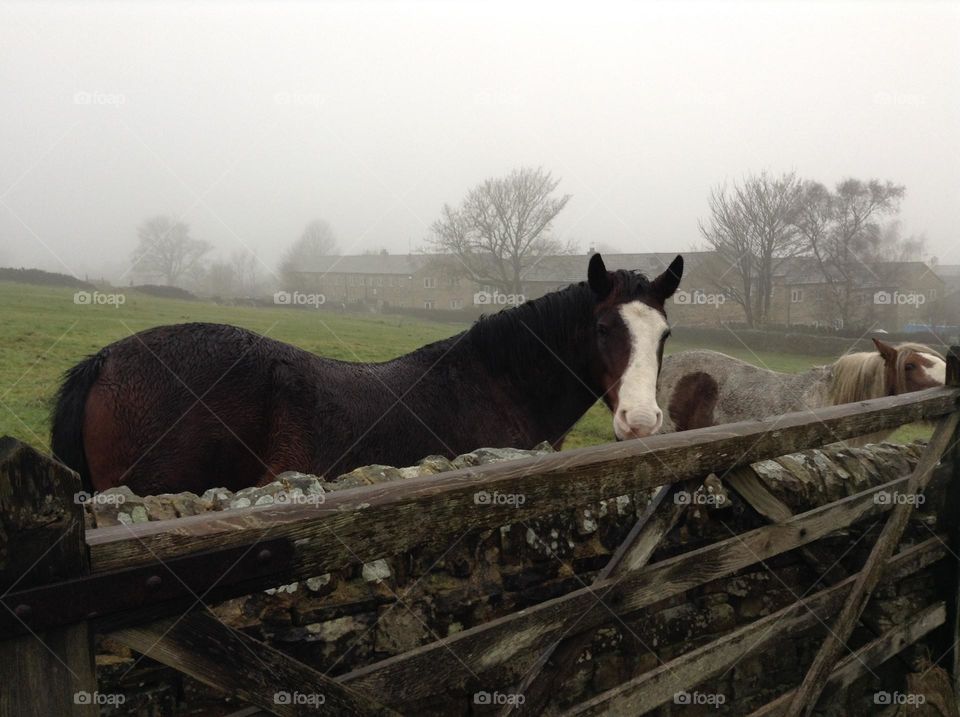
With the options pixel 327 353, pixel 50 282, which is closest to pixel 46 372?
pixel 327 353

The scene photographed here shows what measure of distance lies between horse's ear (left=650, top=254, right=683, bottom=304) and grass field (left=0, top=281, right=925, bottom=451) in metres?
5.97

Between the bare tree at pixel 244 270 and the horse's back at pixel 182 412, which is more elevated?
the bare tree at pixel 244 270

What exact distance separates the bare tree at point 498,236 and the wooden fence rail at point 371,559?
76.3 ft

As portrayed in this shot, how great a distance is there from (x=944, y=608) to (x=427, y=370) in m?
4.01

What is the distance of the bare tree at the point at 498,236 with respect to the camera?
1049 inches

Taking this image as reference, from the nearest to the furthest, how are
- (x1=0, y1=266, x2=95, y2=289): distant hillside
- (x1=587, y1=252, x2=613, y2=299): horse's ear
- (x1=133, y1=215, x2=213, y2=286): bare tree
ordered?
(x1=587, y1=252, x2=613, y2=299): horse's ear → (x1=0, y1=266, x2=95, y2=289): distant hillside → (x1=133, y1=215, x2=213, y2=286): bare tree

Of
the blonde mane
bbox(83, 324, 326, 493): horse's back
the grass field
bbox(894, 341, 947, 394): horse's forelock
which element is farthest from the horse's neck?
bbox(83, 324, 326, 493): horse's back

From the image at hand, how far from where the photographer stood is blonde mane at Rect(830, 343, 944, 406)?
776 cm

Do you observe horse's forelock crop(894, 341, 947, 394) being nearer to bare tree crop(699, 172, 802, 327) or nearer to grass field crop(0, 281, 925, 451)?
grass field crop(0, 281, 925, 451)

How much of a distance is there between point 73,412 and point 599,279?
3811mm

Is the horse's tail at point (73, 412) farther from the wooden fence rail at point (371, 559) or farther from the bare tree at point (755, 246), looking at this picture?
the bare tree at point (755, 246)

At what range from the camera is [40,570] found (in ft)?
3.75

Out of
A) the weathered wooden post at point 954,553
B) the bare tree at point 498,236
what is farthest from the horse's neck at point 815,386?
the bare tree at point 498,236

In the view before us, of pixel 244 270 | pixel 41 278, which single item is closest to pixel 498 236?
→ pixel 244 270
